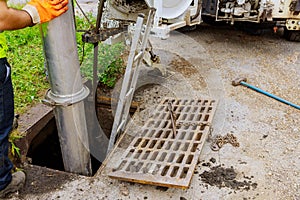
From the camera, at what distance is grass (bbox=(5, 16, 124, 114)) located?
11.9 feet

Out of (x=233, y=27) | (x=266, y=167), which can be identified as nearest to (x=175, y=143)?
(x=266, y=167)

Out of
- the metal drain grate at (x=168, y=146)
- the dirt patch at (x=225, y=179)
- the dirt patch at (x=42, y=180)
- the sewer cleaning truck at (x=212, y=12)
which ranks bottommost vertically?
the dirt patch at (x=42, y=180)

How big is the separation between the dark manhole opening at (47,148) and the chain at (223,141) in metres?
1.39

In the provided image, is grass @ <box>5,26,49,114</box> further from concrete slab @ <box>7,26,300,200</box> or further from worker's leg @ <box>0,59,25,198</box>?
concrete slab @ <box>7,26,300,200</box>

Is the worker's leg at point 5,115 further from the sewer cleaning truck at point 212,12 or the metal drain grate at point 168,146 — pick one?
the sewer cleaning truck at point 212,12

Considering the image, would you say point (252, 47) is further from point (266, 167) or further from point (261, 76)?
point (266, 167)

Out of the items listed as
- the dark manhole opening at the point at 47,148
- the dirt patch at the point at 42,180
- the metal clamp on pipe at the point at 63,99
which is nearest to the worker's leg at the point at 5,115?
the dirt patch at the point at 42,180

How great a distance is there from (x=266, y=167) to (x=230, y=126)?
2.15 ft

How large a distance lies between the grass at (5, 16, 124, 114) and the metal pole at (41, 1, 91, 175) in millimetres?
893

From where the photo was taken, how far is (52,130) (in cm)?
359

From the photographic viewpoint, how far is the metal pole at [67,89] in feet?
7.55

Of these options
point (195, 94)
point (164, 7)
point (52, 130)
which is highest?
point (164, 7)

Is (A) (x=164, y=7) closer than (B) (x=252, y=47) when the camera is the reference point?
Yes

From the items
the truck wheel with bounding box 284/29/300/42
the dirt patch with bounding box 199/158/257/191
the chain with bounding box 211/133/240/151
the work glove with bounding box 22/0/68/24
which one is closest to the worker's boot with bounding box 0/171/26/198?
the work glove with bounding box 22/0/68/24
